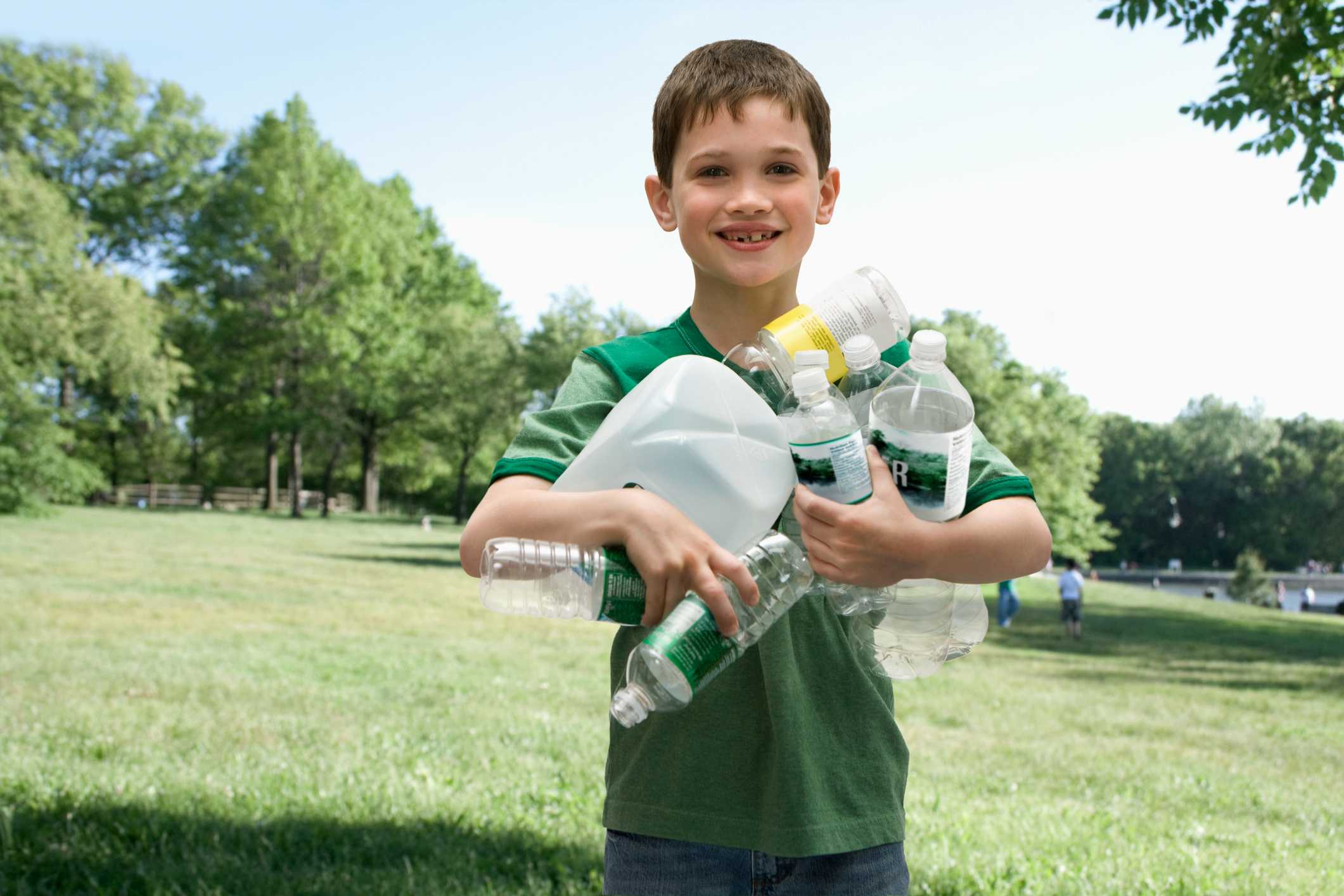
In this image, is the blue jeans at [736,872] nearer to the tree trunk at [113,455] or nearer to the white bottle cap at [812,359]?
the white bottle cap at [812,359]

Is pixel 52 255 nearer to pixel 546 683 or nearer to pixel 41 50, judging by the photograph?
pixel 41 50

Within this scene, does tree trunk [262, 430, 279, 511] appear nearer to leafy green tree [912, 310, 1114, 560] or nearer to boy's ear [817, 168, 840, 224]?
leafy green tree [912, 310, 1114, 560]

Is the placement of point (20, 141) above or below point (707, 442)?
above

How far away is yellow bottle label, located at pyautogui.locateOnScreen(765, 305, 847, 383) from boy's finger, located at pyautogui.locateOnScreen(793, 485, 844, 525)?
0.79 feet

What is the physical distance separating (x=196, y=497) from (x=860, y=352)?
52.8 meters

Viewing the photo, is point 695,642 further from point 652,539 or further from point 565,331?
point 565,331

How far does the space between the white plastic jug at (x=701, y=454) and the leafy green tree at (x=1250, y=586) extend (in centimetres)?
5587

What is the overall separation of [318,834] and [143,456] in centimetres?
5550

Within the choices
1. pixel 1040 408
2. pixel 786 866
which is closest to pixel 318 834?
pixel 786 866

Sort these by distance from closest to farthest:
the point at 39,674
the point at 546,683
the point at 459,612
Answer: the point at 39,674, the point at 546,683, the point at 459,612

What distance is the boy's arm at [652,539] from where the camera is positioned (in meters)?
1.43

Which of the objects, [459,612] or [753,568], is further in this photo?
[459,612]

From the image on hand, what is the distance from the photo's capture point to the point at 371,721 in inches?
303

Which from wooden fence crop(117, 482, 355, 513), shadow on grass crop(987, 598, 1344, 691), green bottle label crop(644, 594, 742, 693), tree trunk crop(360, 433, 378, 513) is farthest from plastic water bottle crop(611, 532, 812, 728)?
tree trunk crop(360, 433, 378, 513)
